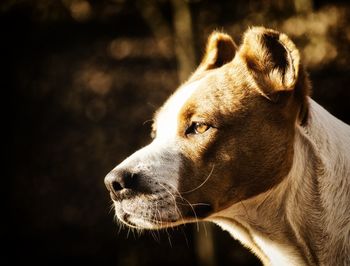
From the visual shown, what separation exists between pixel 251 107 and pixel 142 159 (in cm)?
62

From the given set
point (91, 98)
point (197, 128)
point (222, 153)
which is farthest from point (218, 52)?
point (91, 98)

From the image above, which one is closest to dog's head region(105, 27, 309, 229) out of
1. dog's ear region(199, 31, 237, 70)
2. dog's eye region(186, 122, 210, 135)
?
dog's eye region(186, 122, 210, 135)

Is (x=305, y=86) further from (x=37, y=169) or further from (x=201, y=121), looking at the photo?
(x=37, y=169)

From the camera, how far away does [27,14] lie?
6875mm

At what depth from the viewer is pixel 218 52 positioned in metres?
3.45

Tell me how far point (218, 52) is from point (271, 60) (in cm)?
79

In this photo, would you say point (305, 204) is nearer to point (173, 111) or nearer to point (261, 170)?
point (261, 170)

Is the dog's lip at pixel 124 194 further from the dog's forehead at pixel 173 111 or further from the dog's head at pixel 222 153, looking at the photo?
the dog's forehead at pixel 173 111

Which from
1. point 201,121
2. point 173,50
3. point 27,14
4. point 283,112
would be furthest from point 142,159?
point 27,14

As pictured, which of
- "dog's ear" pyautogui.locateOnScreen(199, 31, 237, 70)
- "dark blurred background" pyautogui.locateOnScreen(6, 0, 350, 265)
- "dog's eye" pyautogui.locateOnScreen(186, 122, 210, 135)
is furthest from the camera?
"dark blurred background" pyautogui.locateOnScreen(6, 0, 350, 265)

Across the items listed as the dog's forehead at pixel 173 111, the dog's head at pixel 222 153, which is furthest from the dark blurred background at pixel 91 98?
the dog's head at pixel 222 153

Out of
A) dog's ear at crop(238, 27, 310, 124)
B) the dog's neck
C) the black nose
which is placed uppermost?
dog's ear at crop(238, 27, 310, 124)

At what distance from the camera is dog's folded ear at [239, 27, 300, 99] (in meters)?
A: 2.60

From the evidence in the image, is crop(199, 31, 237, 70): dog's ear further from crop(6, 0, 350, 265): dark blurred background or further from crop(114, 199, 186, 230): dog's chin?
crop(6, 0, 350, 265): dark blurred background
